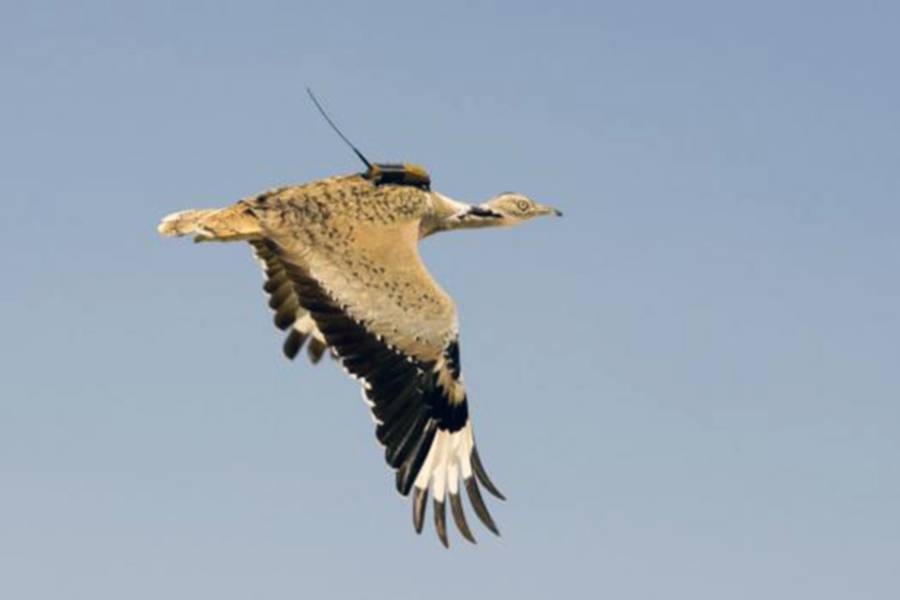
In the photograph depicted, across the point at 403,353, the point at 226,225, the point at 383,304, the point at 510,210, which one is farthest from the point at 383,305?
the point at 510,210

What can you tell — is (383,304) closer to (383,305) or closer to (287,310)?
(383,305)

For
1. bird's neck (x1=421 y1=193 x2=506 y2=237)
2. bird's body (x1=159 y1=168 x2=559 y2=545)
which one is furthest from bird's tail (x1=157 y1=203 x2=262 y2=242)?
bird's neck (x1=421 y1=193 x2=506 y2=237)

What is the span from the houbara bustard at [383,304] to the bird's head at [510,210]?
1936mm

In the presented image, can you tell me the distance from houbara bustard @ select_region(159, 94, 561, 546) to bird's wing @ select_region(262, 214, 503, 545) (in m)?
0.01

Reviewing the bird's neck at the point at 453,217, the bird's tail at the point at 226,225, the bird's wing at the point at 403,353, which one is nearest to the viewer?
the bird's wing at the point at 403,353

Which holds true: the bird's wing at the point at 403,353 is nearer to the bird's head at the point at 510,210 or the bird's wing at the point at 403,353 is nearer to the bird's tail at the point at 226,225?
the bird's tail at the point at 226,225

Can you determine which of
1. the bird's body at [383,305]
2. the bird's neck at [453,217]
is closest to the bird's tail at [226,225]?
the bird's body at [383,305]

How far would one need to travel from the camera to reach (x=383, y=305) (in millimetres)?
32781

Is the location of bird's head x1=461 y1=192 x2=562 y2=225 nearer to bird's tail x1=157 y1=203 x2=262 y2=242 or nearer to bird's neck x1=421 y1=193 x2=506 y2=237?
bird's neck x1=421 y1=193 x2=506 y2=237

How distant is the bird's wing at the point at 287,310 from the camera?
112 ft

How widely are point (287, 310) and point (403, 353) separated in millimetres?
3036

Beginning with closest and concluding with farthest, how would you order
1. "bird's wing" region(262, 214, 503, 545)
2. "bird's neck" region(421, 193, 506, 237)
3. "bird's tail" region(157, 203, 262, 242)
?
"bird's wing" region(262, 214, 503, 545)
"bird's tail" region(157, 203, 262, 242)
"bird's neck" region(421, 193, 506, 237)

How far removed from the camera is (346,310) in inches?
1291

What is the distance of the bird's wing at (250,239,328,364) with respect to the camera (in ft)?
112
